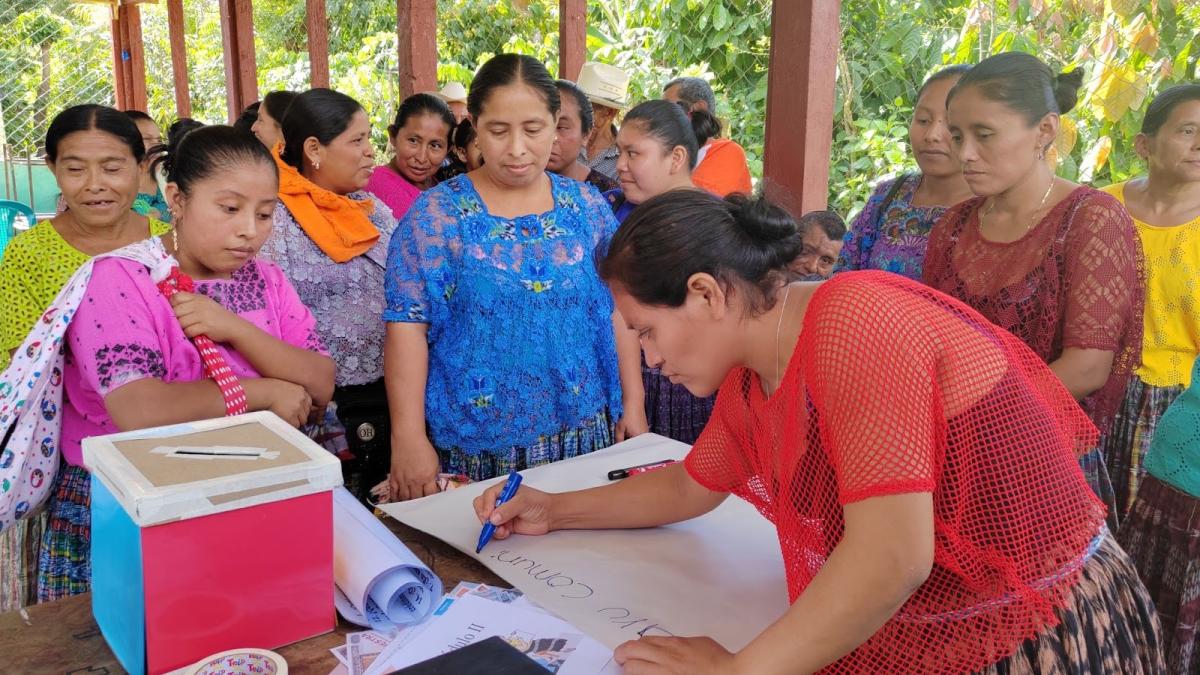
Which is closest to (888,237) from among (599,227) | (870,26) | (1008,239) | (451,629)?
(1008,239)

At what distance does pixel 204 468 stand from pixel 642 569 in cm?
59

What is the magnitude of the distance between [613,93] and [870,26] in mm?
2491

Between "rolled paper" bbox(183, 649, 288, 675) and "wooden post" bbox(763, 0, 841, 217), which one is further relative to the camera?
"wooden post" bbox(763, 0, 841, 217)

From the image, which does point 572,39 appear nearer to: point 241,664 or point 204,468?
point 204,468

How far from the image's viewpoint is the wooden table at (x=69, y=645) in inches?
40.1

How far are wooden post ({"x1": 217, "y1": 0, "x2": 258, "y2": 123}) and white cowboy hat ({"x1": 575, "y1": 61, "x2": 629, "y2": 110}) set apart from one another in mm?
4254

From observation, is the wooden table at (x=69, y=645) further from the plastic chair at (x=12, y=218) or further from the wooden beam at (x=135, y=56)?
the wooden beam at (x=135, y=56)

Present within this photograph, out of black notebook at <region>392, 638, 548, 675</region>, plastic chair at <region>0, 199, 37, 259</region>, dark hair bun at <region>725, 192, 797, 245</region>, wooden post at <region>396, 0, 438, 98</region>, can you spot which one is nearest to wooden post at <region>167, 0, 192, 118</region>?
plastic chair at <region>0, 199, 37, 259</region>

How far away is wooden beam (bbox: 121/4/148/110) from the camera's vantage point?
1002 centimetres

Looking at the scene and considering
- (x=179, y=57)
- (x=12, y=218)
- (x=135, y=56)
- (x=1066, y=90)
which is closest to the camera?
(x=1066, y=90)

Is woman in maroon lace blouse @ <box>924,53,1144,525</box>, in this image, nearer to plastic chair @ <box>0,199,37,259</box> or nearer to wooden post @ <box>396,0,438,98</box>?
wooden post @ <box>396,0,438,98</box>

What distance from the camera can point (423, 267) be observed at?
1877 millimetres

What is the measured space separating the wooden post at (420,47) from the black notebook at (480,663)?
3.96 m

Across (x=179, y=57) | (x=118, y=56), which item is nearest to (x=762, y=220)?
(x=179, y=57)
